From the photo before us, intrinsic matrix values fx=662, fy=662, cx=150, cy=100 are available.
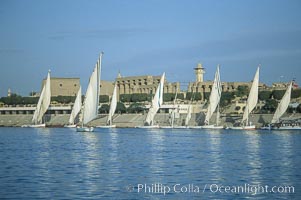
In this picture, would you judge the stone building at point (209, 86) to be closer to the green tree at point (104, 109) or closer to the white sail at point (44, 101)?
the green tree at point (104, 109)

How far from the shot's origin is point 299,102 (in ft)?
254

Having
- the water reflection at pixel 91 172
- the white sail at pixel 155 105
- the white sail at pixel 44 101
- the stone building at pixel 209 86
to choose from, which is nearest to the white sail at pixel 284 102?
the white sail at pixel 155 105

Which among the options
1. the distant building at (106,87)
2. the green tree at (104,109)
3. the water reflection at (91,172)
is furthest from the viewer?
the distant building at (106,87)

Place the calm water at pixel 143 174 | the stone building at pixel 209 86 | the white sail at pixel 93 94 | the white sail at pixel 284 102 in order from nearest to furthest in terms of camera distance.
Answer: the calm water at pixel 143 174 → the white sail at pixel 93 94 → the white sail at pixel 284 102 → the stone building at pixel 209 86

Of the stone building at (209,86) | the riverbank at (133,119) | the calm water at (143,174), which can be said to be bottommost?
the calm water at (143,174)

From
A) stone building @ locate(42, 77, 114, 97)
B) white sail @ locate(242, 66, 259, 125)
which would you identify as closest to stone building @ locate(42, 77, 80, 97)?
stone building @ locate(42, 77, 114, 97)

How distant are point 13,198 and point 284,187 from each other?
7.00 meters

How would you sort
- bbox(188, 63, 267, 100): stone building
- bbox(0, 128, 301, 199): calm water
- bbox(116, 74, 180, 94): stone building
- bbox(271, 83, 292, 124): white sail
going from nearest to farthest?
bbox(0, 128, 301, 199): calm water
bbox(271, 83, 292, 124): white sail
bbox(188, 63, 267, 100): stone building
bbox(116, 74, 180, 94): stone building

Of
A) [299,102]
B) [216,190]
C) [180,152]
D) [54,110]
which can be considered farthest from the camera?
[54,110]

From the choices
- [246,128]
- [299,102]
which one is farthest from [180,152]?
[299,102]

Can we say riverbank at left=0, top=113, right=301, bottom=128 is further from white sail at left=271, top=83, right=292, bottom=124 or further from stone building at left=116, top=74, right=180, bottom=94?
stone building at left=116, top=74, right=180, bottom=94

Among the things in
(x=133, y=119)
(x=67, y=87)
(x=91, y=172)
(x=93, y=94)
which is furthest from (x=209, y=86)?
(x=91, y=172)

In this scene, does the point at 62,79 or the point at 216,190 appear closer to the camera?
the point at 216,190

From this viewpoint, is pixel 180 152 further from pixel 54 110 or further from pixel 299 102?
pixel 54 110
